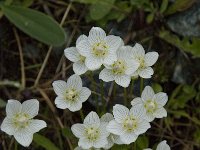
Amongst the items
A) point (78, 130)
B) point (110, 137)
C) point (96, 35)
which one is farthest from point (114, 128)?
point (96, 35)

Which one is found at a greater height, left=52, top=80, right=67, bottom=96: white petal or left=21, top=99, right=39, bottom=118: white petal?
left=52, top=80, right=67, bottom=96: white petal

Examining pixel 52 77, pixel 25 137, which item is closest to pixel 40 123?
pixel 25 137

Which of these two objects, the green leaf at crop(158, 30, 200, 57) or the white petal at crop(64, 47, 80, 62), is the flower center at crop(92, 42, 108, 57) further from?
the green leaf at crop(158, 30, 200, 57)

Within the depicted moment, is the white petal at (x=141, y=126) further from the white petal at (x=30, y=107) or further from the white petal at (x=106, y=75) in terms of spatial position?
the white petal at (x=30, y=107)

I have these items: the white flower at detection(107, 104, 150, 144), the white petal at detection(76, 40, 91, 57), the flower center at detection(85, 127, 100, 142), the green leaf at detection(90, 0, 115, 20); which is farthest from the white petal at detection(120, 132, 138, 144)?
the green leaf at detection(90, 0, 115, 20)

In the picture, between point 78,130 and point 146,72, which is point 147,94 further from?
point 78,130

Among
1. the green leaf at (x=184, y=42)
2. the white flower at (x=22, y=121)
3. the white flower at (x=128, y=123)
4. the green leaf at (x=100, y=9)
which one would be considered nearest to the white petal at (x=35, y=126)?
the white flower at (x=22, y=121)
